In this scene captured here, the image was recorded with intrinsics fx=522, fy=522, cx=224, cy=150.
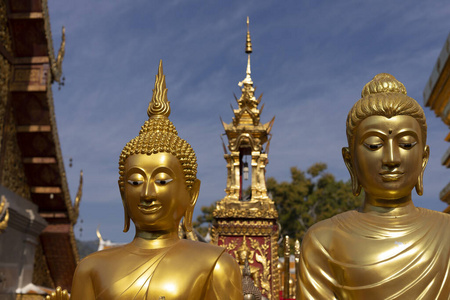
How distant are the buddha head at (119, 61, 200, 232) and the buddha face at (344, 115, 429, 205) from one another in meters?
1.20

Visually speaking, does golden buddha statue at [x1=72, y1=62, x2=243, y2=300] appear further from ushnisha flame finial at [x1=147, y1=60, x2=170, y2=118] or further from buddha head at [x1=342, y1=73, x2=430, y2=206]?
buddha head at [x1=342, y1=73, x2=430, y2=206]

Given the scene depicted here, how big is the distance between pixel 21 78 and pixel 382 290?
9964 mm

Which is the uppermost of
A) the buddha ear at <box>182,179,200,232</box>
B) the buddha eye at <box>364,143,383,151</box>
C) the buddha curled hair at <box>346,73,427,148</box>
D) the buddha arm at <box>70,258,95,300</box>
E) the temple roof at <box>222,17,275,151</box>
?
the temple roof at <box>222,17,275,151</box>

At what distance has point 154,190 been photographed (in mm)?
3496

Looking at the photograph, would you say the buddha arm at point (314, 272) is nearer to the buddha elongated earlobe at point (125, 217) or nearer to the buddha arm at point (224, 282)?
the buddha arm at point (224, 282)

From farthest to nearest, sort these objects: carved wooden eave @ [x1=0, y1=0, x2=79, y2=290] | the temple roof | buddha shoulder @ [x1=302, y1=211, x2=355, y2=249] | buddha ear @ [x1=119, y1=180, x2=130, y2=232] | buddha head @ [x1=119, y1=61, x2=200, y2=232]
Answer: the temple roof → carved wooden eave @ [x1=0, y1=0, x2=79, y2=290] → buddha ear @ [x1=119, y1=180, x2=130, y2=232] → buddha head @ [x1=119, y1=61, x2=200, y2=232] → buddha shoulder @ [x1=302, y1=211, x2=355, y2=249]

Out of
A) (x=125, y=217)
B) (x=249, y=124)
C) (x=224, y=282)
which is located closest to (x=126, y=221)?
(x=125, y=217)

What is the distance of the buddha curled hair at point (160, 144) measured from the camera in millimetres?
3645

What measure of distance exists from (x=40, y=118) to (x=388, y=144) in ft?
32.4

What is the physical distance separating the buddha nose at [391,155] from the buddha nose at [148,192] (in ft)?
4.94

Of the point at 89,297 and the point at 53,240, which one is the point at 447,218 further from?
the point at 53,240

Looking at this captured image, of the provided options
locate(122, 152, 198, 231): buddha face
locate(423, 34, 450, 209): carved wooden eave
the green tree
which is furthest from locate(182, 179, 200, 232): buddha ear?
the green tree

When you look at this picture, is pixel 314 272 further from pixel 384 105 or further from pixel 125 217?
pixel 125 217

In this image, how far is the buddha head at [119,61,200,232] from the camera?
3518mm
